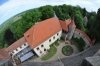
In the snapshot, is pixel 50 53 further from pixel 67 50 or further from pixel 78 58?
pixel 78 58

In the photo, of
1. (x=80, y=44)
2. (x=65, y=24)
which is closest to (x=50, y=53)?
(x=80, y=44)

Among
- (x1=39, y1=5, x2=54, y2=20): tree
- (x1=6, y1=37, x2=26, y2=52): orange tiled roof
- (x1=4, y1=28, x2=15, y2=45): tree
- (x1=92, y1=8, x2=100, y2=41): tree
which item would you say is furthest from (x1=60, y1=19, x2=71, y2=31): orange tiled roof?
(x1=4, y1=28, x2=15, y2=45): tree

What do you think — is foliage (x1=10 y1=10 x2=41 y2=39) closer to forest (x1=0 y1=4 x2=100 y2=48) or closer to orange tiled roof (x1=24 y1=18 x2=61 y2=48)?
forest (x1=0 y1=4 x2=100 y2=48)

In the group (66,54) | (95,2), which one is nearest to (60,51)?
(66,54)

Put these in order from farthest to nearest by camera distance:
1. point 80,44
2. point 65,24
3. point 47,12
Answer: point 47,12, point 65,24, point 80,44

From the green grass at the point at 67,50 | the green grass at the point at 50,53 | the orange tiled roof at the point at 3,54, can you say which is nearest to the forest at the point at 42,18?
the orange tiled roof at the point at 3,54

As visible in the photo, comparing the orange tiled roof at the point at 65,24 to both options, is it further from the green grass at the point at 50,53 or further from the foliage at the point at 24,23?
the foliage at the point at 24,23
